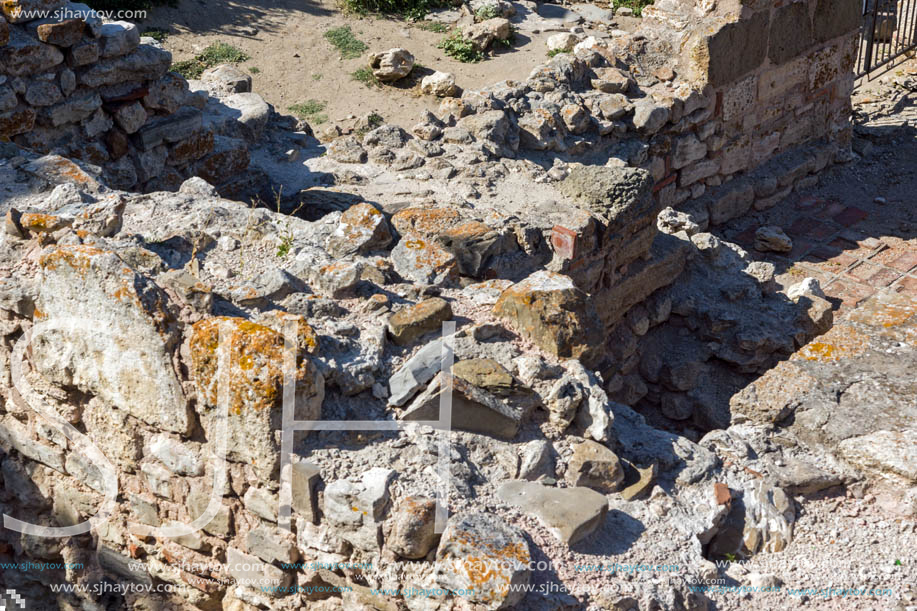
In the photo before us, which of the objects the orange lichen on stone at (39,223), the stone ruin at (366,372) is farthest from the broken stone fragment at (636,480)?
the orange lichen on stone at (39,223)

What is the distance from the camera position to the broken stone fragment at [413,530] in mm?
3037

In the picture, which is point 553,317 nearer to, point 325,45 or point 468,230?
point 468,230

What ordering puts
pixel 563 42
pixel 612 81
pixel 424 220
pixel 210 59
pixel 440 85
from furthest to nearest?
pixel 210 59
pixel 563 42
pixel 440 85
pixel 612 81
pixel 424 220

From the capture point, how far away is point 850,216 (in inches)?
296

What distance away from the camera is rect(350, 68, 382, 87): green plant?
929 cm

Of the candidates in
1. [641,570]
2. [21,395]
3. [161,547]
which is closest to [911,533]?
[641,570]

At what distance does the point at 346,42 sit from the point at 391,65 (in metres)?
1.57

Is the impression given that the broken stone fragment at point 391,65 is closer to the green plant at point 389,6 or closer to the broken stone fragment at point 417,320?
the green plant at point 389,6

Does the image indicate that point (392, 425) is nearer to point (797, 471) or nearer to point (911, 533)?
point (797, 471)

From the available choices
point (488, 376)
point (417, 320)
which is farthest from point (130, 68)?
point (488, 376)

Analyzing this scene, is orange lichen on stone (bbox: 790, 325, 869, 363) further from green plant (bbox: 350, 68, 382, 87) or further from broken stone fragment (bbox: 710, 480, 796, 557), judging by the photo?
green plant (bbox: 350, 68, 382, 87)

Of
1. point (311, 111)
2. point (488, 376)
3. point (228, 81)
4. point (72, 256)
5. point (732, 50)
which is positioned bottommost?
point (311, 111)

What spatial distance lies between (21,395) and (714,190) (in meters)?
5.20

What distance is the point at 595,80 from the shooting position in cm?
704
